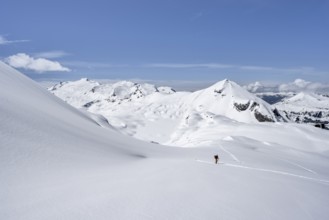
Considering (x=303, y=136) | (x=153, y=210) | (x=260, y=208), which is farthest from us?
(x=303, y=136)

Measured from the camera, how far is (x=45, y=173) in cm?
1546

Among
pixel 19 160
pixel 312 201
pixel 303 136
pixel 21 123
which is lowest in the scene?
pixel 303 136

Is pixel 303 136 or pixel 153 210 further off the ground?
pixel 153 210

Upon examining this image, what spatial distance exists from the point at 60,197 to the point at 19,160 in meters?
4.07

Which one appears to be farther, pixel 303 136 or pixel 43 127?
pixel 303 136

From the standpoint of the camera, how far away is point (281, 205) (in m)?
14.8

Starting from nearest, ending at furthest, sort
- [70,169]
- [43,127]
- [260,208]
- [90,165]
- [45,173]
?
[260,208]
[45,173]
[70,169]
[90,165]
[43,127]

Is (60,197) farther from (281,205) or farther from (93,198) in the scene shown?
(281,205)

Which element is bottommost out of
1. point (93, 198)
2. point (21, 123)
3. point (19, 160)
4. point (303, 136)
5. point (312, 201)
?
point (303, 136)

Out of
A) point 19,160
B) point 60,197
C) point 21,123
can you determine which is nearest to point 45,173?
point 19,160

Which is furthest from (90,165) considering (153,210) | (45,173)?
(153,210)

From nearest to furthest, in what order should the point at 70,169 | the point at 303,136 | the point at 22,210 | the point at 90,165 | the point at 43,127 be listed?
1. the point at 22,210
2. the point at 70,169
3. the point at 90,165
4. the point at 43,127
5. the point at 303,136

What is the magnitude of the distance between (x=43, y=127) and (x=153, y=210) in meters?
12.5

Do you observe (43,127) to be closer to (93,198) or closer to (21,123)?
(21,123)
